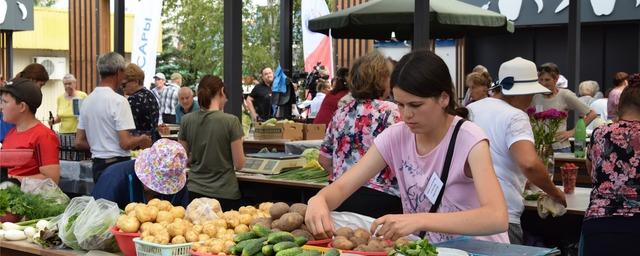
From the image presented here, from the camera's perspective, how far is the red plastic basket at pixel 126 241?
399cm

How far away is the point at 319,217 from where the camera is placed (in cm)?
340

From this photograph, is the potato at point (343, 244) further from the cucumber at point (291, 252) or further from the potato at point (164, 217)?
the potato at point (164, 217)

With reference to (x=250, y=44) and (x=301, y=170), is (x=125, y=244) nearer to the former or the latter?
(x=301, y=170)

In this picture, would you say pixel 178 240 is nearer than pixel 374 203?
Yes

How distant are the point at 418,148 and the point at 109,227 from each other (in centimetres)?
154

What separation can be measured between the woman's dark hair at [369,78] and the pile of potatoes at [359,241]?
6.23 ft

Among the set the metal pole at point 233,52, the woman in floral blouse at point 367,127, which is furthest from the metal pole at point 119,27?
the woman in floral blouse at point 367,127

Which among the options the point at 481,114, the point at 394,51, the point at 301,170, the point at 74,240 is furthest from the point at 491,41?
the point at 74,240

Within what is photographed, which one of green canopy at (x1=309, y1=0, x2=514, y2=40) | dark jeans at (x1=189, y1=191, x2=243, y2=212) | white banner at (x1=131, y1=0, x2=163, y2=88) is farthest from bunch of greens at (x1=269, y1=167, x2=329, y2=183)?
white banner at (x1=131, y1=0, x2=163, y2=88)

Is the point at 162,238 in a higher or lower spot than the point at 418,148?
lower

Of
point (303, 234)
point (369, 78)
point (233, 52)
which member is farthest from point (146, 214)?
point (233, 52)

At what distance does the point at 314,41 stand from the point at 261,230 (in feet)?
38.4

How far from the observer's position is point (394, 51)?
62.0 ft

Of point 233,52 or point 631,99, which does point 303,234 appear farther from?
point 233,52
